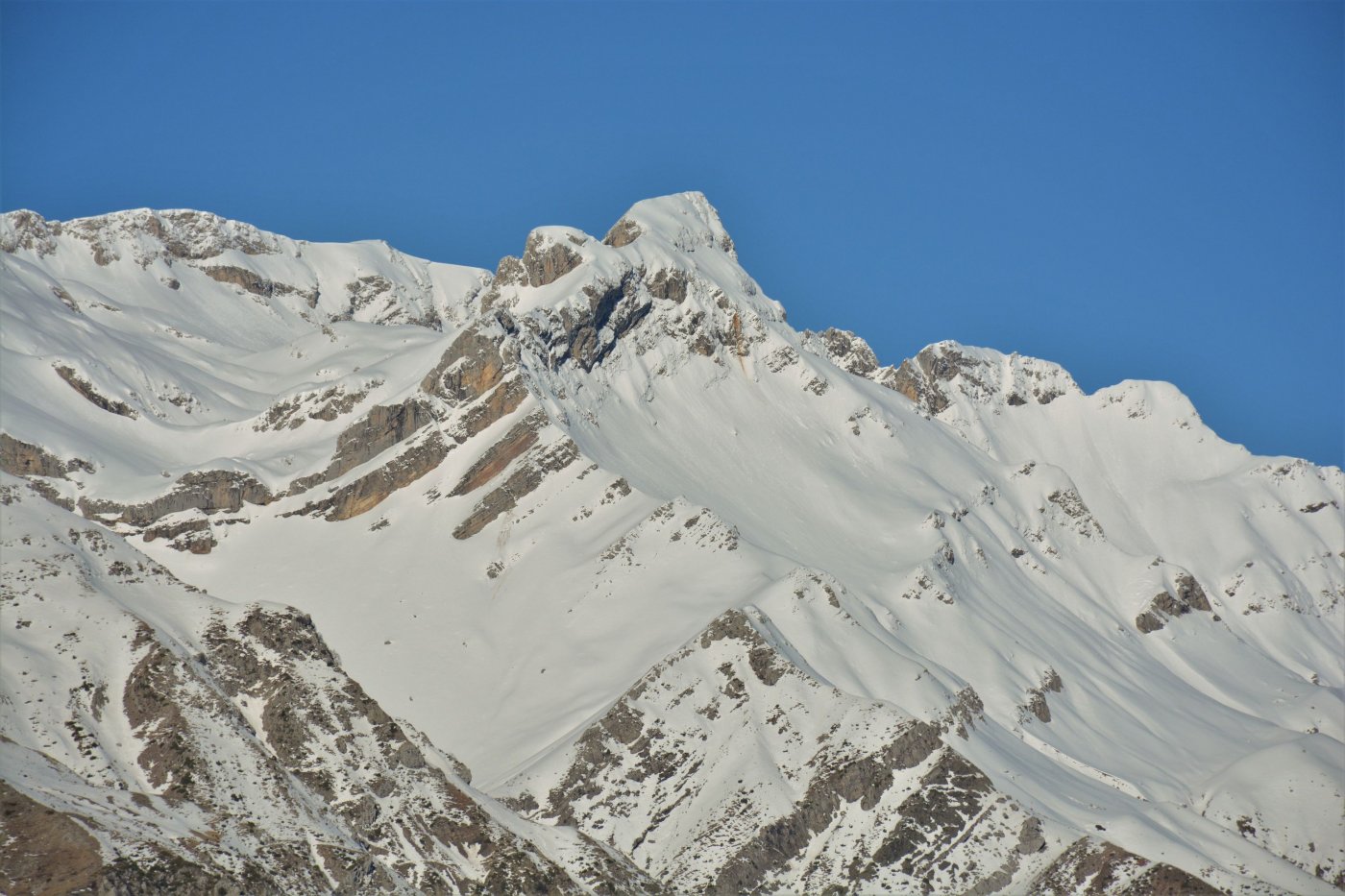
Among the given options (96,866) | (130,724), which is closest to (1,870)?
(96,866)

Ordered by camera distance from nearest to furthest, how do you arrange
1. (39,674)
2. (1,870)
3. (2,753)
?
(1,870), (2,753), (39,674)

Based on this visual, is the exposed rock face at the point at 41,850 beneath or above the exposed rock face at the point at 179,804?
beneath

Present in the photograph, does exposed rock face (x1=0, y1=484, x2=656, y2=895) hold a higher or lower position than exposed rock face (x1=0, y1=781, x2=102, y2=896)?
higher

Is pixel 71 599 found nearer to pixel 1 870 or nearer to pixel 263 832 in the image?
pixel 263 832

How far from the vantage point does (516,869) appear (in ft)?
652

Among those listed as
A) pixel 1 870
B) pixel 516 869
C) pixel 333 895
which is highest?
pixel 516 869

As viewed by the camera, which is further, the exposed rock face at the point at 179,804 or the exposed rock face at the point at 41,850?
the exposed rock face at the point at 179,804

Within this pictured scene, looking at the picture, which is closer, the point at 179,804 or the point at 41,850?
the point at 41,850

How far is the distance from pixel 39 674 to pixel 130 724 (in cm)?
764

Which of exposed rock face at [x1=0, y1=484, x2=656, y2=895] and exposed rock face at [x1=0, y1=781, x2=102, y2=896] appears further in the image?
exposed rock face at [x1=0, y1=484, x2=656, y2=895]

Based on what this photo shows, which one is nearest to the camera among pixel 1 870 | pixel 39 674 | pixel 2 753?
pixel 1 870

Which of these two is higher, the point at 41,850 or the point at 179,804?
the point at 179,804

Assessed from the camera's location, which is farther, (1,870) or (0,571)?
(0,571)

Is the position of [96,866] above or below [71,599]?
below
